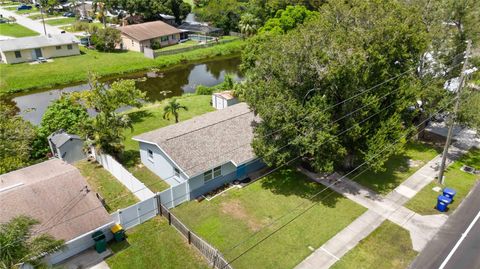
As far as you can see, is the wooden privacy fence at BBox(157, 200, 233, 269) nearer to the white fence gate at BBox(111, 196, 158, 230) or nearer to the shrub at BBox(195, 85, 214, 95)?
the white fence gate at BBox(111, 196, 158, 230)

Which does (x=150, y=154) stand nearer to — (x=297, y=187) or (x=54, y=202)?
(x=54, y=202)

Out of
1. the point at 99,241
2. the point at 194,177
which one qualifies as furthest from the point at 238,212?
the point at 99,241

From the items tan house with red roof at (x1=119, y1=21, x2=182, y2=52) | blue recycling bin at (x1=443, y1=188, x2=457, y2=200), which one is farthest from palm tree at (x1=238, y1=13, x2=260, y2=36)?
blue recycling bin at (x1=443, y1=188, x2=457, y2=200)

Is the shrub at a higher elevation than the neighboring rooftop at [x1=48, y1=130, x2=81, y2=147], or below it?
below

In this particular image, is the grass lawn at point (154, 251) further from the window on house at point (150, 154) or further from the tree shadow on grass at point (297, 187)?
the tree shadow on grass at point (297, 187)

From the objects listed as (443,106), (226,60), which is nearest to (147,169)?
(443,106)

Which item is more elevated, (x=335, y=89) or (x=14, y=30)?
(x=335, y=89)
